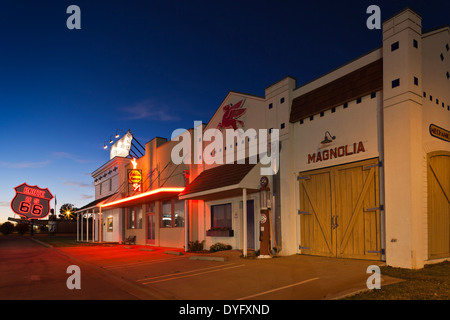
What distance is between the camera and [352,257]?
37.3 ft

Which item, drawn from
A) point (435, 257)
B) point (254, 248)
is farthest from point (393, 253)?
point (254, 248)

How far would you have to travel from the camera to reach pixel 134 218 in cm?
2958

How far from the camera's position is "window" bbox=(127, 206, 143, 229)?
28.4 meters

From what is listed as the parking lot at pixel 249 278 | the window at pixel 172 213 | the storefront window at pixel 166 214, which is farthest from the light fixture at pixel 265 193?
the storefront window at pixel 166 214

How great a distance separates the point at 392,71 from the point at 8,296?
11.3 metres

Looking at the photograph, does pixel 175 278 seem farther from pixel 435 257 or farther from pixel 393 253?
pixel 435 257

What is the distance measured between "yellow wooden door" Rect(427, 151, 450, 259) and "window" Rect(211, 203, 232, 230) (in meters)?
8.96

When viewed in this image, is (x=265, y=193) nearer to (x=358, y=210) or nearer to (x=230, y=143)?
(x=358, y=210)

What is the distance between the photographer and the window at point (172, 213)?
21436 millimetres

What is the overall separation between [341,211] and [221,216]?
7.66m

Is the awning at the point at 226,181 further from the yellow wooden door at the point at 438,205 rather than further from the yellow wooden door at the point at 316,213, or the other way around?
the yellow wooden door at the point at 438,205

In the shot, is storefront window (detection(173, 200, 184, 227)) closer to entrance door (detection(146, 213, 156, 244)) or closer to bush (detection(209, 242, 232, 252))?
entrance door (detection(146, 213, 156, 244))

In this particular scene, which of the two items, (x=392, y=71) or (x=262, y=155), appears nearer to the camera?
(x=392, y=71)

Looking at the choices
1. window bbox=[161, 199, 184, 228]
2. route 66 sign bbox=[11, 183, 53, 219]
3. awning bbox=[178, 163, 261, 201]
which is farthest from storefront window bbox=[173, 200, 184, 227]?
route 66 sign bbox=[11, 183, 53, 219]
